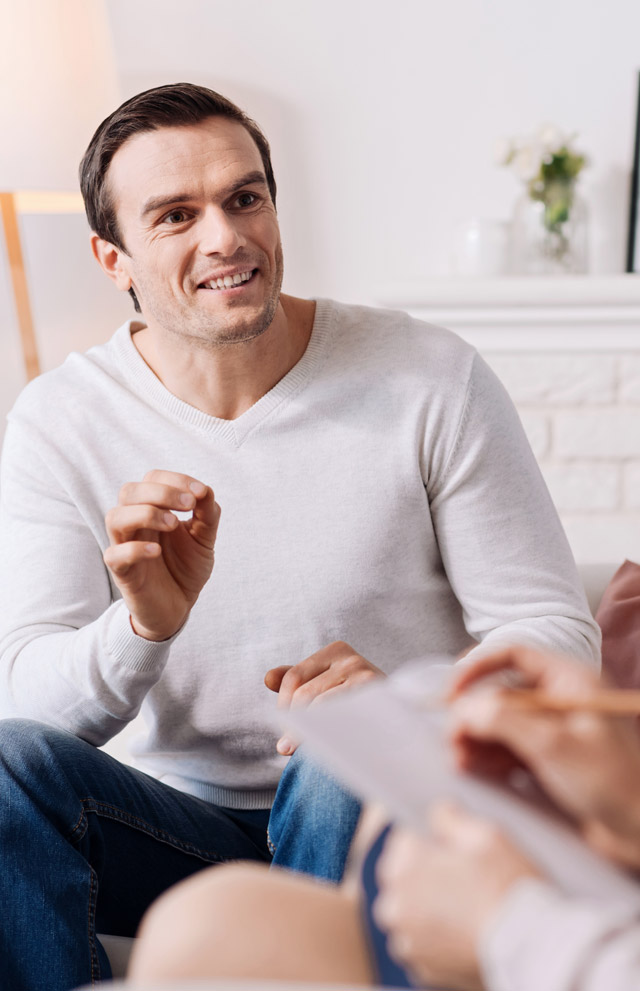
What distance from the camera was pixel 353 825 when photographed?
3.35ft

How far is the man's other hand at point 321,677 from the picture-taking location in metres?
1.10

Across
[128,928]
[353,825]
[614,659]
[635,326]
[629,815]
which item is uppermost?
[629,815]

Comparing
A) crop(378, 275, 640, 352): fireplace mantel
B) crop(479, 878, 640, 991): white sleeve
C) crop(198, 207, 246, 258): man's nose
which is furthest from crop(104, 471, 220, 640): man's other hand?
crop(378, 275, 640, 352): fireplace mantel

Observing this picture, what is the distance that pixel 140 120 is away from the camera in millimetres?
1358

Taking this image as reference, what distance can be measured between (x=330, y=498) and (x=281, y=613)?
0.53 feet

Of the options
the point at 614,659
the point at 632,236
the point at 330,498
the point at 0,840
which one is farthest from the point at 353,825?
the point at 632,236

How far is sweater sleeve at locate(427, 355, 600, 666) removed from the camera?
129cm

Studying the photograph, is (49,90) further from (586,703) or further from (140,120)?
(586,703)

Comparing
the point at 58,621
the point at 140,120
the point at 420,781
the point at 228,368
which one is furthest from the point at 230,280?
the point at 420,781

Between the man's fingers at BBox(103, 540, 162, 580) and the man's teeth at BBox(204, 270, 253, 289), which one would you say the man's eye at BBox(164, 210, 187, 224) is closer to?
the man's teeth at BBox(204, 270, 253, 289)

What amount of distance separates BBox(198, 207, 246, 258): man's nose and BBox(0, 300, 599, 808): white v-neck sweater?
18cm

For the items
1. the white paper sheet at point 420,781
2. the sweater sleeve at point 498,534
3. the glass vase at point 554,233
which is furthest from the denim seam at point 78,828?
the glass vase at point 554,233

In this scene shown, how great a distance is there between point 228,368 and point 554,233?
Answer: 103 centimetres

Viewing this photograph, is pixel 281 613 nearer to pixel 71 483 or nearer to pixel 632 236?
pixel 71 483
